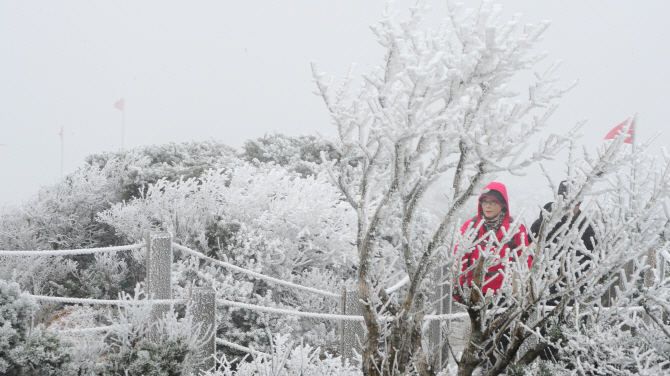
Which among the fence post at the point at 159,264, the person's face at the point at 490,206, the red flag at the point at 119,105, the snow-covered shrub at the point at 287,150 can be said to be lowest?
the fence post at the point at 159,264

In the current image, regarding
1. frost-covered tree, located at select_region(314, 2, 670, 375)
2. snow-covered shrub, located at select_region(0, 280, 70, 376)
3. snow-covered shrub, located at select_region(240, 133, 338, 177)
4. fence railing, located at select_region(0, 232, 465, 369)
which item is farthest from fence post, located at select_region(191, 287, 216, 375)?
snow-covered shrub, located at select_region(240, 133, 338, 177)

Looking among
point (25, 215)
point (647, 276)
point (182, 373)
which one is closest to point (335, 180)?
point (182, 373)

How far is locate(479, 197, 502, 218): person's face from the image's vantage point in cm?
379

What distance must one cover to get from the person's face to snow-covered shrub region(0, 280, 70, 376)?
2.91m

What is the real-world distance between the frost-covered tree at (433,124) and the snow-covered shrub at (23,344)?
1623 mm

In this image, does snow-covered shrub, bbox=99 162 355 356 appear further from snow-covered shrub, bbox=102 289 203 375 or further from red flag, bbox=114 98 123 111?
red flag, bbox=114 98 123 111

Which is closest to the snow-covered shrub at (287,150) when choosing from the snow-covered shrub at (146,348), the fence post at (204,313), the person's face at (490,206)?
the person's face at (490,206)

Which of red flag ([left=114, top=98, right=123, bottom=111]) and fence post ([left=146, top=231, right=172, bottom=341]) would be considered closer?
fence post ([left=146, top=231, right=172, bottom=341])

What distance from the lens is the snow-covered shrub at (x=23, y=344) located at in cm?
242

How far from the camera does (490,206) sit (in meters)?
3.80

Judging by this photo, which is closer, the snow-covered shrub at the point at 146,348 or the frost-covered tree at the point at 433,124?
the frost-covered tree at the point at 433,124

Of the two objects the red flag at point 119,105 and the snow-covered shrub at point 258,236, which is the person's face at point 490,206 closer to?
the snow-covered shrub at point 258,236

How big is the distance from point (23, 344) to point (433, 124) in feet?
7.49

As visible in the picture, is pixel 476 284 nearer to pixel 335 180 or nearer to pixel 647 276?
pixel 335 180
